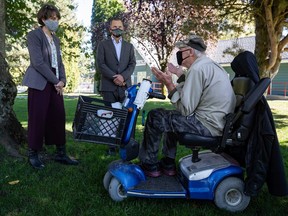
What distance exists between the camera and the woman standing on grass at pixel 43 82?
422 cm

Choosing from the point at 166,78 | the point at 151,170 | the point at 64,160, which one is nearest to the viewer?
the point at 166,78

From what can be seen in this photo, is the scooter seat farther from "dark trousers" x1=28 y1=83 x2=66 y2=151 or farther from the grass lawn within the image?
"dark trousers" x1=28 y1=83 x2=66 y2=151

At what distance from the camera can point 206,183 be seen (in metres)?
3.28

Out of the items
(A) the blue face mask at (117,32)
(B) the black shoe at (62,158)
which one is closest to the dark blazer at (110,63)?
(A) the blue face mask at (117,32)

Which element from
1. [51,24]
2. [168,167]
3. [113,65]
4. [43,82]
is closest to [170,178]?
[168,167]

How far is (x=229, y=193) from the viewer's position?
3328 mm

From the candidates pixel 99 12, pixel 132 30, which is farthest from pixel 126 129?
pixel 99 12

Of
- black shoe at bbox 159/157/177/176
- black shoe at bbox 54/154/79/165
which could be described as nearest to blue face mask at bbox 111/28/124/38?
black shoe at bbox 54/154/79/165

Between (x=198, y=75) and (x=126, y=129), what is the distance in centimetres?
90

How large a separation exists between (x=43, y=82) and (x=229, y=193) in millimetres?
2604

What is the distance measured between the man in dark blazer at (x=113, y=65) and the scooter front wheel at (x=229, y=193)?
2.31 m

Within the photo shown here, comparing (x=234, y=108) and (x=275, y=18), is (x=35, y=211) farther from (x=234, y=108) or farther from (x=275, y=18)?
(x=275, y=18)

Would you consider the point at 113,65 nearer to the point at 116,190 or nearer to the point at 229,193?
the point at 116,190

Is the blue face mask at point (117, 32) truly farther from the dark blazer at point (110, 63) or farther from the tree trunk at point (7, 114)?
the tree trunk at point (7, 114)
